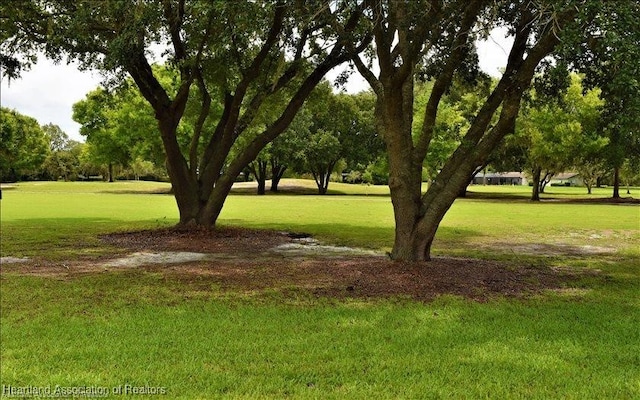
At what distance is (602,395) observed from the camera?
4391 mm

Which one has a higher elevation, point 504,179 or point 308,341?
point 504,179

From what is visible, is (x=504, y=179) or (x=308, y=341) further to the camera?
(x=504, y=179)

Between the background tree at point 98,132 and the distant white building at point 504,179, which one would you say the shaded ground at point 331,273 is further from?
the distant white building at point 504,179

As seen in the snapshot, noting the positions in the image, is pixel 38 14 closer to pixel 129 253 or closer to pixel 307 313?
pixel 129 253

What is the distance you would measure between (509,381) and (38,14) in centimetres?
1517

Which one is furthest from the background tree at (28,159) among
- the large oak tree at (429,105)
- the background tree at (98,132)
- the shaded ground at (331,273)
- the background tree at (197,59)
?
the large oak tree at (429,105)

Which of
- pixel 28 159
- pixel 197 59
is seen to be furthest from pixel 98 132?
pixel 197 59

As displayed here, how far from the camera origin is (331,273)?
33.2 ft

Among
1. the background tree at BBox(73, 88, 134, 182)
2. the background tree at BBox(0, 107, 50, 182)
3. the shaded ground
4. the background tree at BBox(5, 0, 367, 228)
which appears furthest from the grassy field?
the background tree at BBox(73, 88, 134, 182)

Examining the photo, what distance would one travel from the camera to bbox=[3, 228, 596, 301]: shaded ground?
8.66 m

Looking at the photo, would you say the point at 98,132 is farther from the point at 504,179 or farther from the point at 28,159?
the point at 504,179

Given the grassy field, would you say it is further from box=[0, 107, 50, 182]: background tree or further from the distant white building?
the distant white building

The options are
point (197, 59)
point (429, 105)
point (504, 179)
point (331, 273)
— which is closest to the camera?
point (331, 273)

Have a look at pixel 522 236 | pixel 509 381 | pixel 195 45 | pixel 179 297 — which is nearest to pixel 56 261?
pixel 179 297
